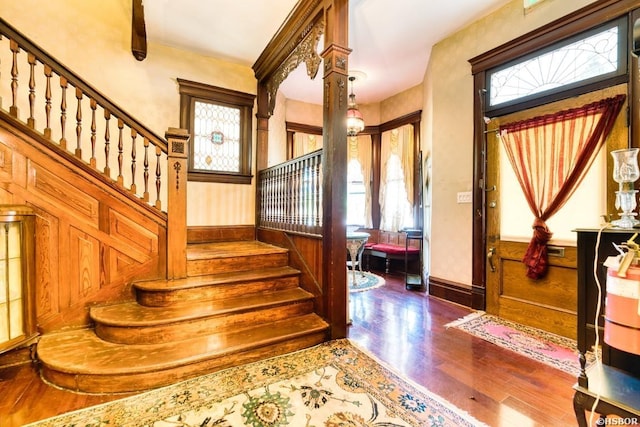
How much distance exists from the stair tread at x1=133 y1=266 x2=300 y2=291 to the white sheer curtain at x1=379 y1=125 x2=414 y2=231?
3.01m

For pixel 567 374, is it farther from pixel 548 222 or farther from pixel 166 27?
pixel 166 27

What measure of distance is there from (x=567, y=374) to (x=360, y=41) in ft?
12.8

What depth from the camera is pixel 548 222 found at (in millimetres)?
2779

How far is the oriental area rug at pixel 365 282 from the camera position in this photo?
4.24 metres

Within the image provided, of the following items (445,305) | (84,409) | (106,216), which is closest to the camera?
(84,409)

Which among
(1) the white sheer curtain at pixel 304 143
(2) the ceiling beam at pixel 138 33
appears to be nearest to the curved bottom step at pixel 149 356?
(2) the ceiling beam at pixel 138 33

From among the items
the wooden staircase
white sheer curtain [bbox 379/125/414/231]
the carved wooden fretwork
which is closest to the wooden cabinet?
the wooden staircase

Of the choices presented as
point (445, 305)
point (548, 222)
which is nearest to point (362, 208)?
point (445, 305)

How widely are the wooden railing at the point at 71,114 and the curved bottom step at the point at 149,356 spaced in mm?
1177

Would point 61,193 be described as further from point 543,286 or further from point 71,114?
point 543,286

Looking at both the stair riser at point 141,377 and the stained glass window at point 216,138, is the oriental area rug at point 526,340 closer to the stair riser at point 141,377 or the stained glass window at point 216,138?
the stair riser at point 141,377

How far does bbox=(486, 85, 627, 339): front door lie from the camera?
248cm

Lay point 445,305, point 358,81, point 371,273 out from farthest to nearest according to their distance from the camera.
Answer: point 371,273, point 358,81, point 445,305

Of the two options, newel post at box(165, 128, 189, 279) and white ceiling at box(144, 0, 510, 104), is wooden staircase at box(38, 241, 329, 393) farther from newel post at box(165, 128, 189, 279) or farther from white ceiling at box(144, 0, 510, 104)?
white ceiling at box(144, 0, 510, 104)
